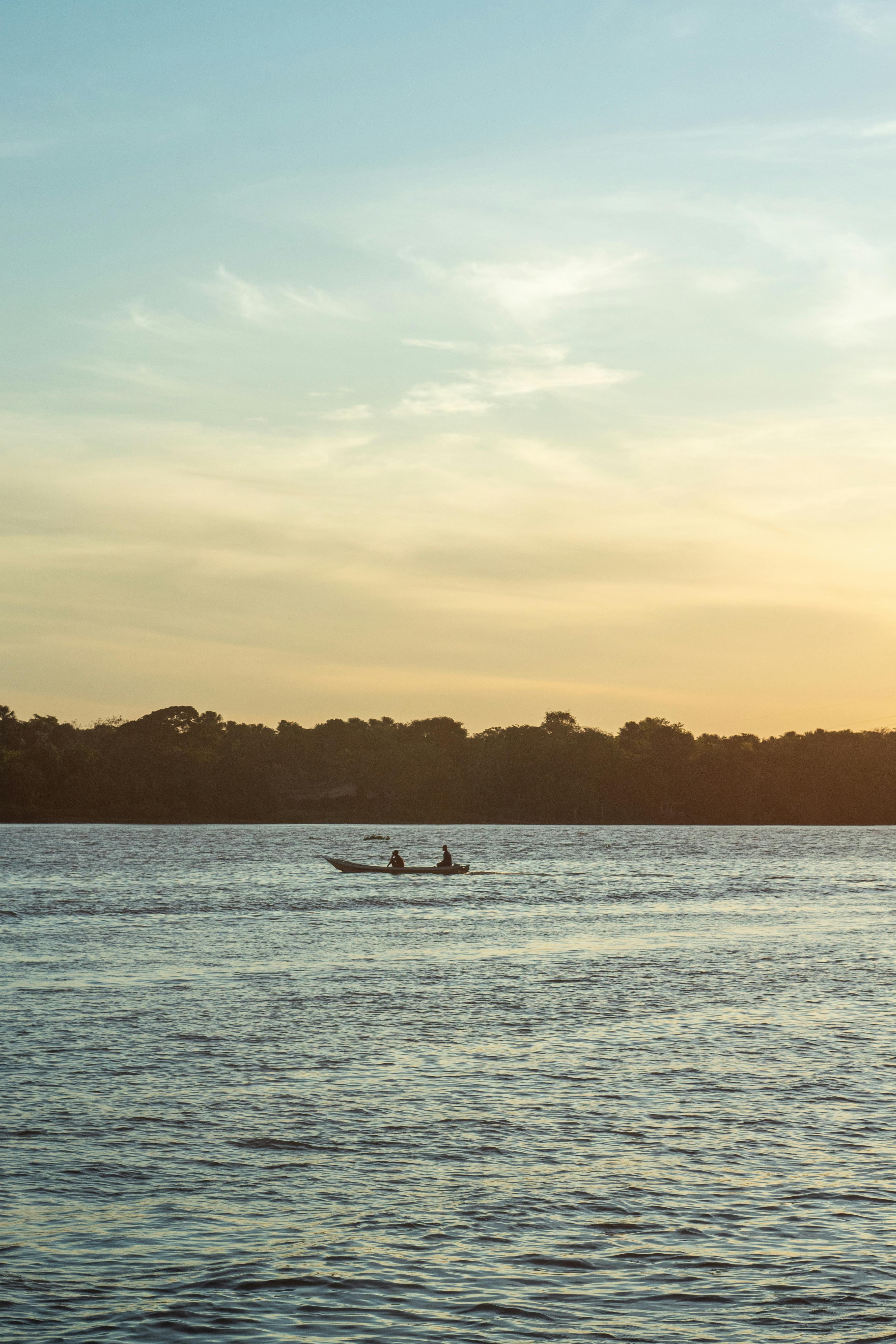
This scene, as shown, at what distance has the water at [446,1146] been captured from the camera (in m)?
A: 12.4

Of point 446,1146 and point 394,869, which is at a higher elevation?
point 446,1146

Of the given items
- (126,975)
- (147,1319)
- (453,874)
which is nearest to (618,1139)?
(147,1319)

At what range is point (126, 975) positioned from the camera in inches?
1427

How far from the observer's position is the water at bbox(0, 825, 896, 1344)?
1241 cm

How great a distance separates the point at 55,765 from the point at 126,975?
16879 cm

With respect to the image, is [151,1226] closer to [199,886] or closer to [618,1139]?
[618,1139]

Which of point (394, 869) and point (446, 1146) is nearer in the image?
point (446, 1146)

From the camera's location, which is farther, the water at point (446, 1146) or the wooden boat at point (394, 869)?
the wooden boat at point (394, 869)

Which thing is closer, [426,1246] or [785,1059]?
[426,1246]

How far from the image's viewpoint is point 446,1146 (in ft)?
58.5

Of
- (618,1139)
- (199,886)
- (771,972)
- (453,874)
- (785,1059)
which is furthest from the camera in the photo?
(453,874)

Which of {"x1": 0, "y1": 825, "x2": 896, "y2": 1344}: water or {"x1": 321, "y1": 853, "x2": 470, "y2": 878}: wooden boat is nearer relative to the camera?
{"x1": 0, "y1": 825, "x2": 896, "y2": 1344}: water

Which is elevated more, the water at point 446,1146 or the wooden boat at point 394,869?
the water at point 446,1146

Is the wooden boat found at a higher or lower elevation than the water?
lower
